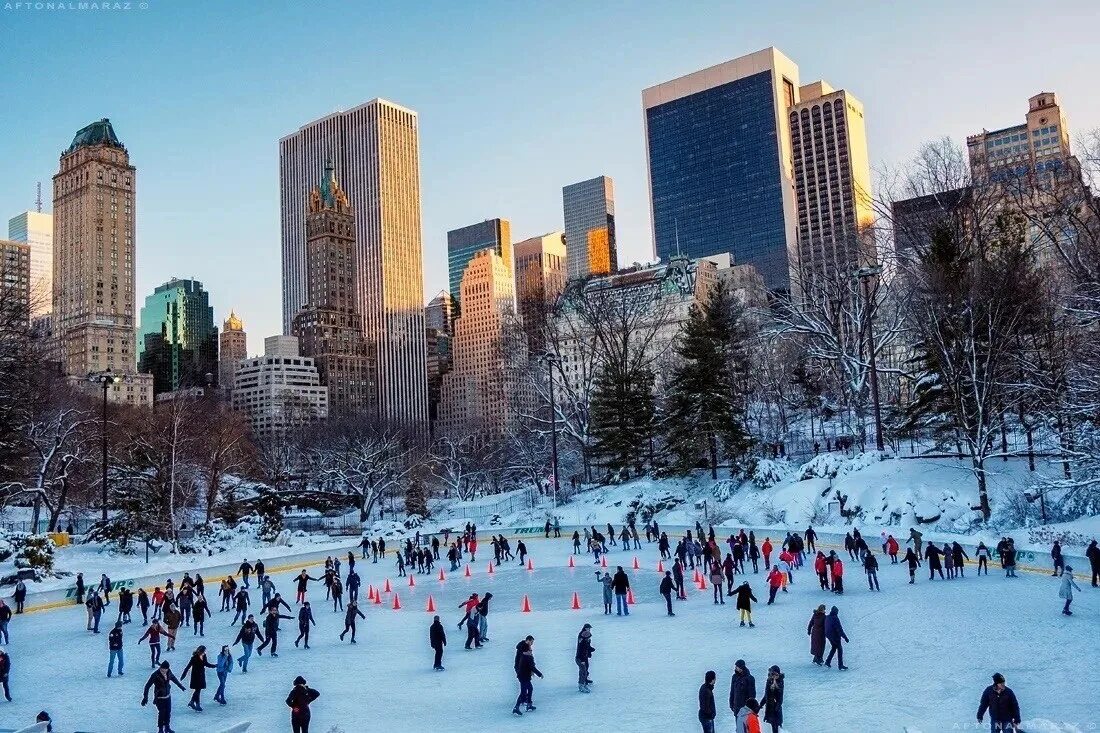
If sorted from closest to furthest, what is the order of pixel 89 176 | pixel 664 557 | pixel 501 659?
pixel 501 659
pixel 664 557
pixel 89 176

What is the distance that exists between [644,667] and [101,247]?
20413 cm

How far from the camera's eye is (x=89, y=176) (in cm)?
19075

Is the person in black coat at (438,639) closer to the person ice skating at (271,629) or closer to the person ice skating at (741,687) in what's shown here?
the person ice skating at (271,629)

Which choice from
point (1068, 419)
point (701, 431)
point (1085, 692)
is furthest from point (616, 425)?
point (1085, 692)

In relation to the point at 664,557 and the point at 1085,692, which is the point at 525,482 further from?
the point at 1085,692

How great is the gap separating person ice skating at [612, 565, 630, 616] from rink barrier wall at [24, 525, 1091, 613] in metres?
11.2

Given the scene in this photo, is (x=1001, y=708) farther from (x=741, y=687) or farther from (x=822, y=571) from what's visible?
(x=822, y=571)

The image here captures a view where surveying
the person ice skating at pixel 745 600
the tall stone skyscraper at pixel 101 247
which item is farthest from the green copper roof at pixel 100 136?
the person ice skating at pixel 745 600

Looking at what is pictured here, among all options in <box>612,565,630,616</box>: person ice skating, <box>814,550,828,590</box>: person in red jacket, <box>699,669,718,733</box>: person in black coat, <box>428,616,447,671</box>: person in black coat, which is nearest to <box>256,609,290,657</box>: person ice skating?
<box>428,616,447,671</box>: person in black coat

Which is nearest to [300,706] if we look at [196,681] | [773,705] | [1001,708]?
[196,681]

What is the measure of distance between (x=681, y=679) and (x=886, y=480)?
23.5 meters

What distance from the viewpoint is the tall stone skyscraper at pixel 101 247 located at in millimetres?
188125

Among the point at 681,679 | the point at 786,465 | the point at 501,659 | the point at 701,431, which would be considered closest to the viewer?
the point at 681,679

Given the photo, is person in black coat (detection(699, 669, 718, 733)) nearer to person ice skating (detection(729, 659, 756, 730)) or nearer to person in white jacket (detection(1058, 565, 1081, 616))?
person ice skating (detection(729, 659, 756, 730))
